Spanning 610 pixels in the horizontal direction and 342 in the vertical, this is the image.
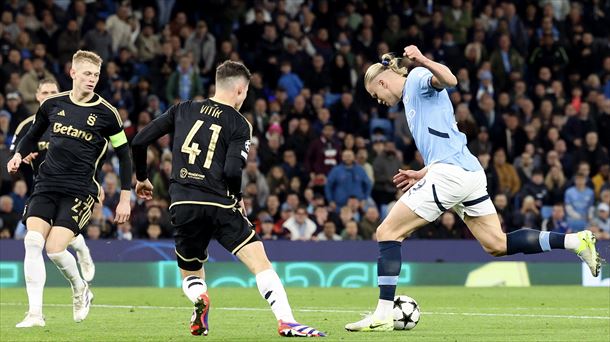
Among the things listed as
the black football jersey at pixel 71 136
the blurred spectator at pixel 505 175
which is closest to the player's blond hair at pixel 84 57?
the black football jersey at pixel 71 136

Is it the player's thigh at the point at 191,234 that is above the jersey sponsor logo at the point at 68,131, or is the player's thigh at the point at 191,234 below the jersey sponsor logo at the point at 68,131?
below

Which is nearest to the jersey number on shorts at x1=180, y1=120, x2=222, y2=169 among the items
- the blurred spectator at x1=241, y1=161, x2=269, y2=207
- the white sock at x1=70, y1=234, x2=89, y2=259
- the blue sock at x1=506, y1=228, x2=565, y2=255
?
the blue sock at x1=506, y1=228, x2=565, y2=255

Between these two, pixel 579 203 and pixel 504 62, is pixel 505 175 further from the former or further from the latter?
pixel 504 62

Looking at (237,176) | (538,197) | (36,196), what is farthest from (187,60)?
(237,176)

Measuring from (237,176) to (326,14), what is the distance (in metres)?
18.3

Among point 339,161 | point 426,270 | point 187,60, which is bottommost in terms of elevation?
point 426,270

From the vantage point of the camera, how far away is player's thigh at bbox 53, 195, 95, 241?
39.4 ft

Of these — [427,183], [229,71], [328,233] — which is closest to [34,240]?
[229,71]

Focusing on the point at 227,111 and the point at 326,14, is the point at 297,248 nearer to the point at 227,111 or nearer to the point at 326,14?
the point at 326,14

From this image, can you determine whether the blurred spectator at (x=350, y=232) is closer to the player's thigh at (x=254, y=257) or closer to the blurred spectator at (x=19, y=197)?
the blurred spectator at (x=19, y=197)

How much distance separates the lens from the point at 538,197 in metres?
25.0

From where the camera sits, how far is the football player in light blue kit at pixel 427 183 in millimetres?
11195

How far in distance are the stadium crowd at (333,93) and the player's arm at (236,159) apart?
38.7ft

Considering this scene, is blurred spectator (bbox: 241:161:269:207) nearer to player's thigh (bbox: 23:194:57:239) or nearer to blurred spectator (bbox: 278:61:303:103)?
blurred spectator (bbox: 278:61:303:103)
